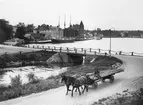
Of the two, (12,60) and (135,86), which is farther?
(12,60)

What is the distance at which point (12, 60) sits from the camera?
4472 centimetres

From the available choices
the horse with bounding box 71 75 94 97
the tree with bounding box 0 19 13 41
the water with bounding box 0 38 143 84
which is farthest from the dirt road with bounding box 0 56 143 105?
the tree with bounding box 0 19 13 41

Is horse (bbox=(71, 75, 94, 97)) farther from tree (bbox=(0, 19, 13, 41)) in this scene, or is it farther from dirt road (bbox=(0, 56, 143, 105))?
tree (bbox=(0, 19, 13, 41))

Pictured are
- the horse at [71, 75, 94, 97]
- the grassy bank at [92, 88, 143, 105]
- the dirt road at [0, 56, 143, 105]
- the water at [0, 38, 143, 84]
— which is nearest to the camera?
the grassy bank at [92, 88, 143, 105]

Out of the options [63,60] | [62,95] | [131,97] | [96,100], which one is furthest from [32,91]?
[63,60]

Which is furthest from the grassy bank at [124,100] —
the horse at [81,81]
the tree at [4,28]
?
the tree at [4,28]

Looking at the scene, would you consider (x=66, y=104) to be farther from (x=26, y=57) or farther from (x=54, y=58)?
(x=26, y=57)

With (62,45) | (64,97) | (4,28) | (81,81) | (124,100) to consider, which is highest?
(4,28)

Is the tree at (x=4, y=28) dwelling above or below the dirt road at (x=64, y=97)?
above

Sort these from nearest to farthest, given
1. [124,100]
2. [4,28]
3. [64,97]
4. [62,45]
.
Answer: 1. [124,100]
2. [64,97]
3. [4,28]
4. [62,45]

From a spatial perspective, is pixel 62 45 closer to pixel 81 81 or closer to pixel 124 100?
pixel 81 81

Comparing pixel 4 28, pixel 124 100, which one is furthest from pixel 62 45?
pixel 124 100

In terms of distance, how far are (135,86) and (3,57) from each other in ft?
121

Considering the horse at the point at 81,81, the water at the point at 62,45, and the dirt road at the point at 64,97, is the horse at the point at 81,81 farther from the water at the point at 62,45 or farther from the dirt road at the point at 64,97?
the water at the point at 62,45
